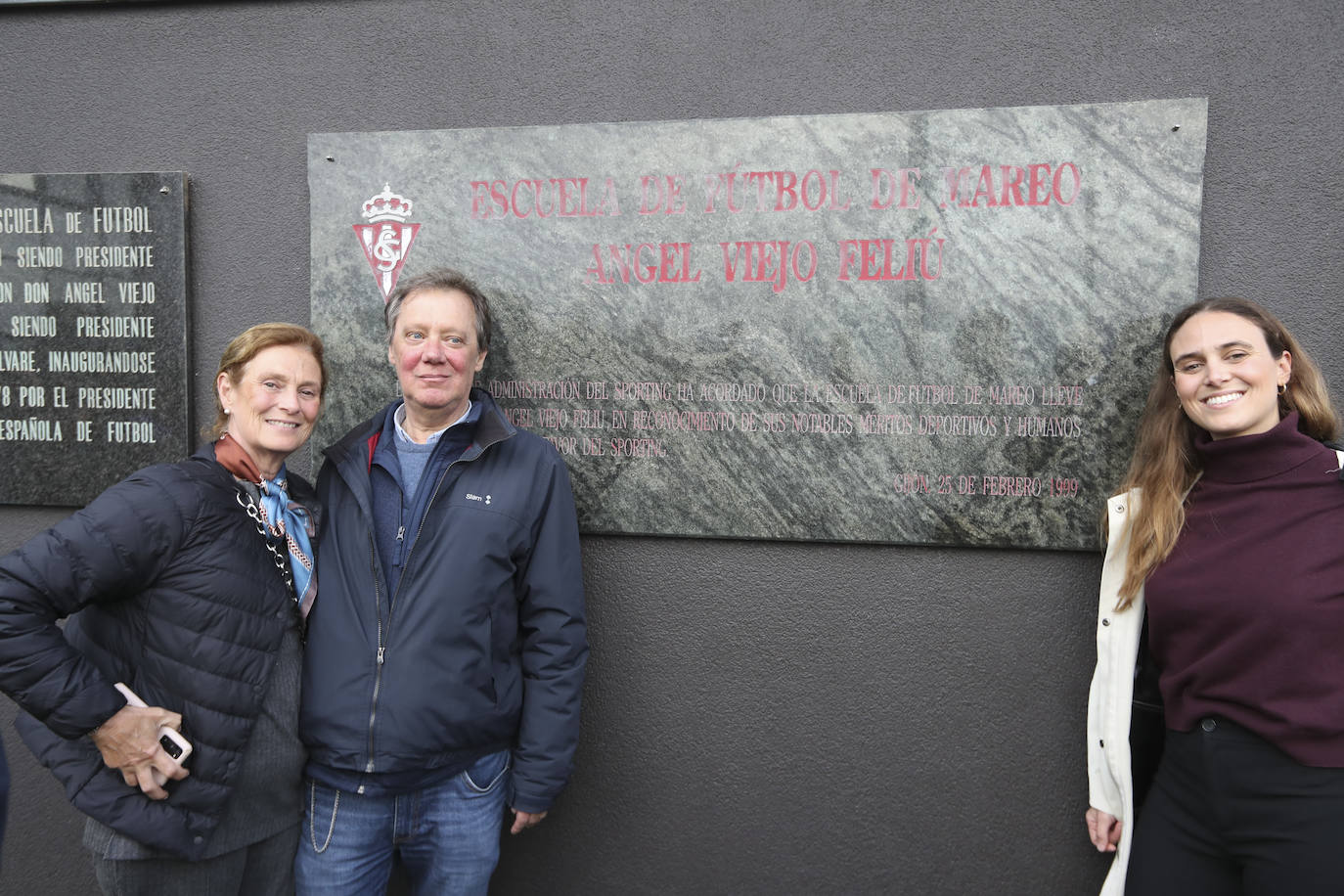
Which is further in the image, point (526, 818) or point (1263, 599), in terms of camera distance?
point (526, 818)

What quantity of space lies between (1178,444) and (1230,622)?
1.31ft

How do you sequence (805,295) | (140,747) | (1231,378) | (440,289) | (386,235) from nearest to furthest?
(140,747) < (1231,378) < (440,289) < (805,295) < (386,235)

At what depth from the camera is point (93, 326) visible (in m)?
2.28

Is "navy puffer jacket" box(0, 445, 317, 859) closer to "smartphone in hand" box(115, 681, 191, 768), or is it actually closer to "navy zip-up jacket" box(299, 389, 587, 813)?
"smartphone in hand" box(115, 681, 191, 768)

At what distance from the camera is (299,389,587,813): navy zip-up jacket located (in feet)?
5.25

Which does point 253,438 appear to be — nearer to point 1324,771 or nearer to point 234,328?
point 234,328

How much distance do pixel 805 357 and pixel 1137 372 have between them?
→ 0.79 meters

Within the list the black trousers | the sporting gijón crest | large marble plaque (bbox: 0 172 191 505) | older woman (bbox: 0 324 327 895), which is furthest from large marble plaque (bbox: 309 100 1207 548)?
older woman (bbox: 0 324 327 895)

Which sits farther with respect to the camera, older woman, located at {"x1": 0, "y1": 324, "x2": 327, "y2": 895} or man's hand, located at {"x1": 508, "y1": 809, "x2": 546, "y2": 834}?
man's hand, located at {"x1": 508, "y1": 809, "x2": 546, "y2": 834}

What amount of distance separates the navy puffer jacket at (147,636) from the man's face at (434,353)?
1.37ft

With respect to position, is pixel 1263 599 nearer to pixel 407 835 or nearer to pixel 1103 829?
pixel 1103 829

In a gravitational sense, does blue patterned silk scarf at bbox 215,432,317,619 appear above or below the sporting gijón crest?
below

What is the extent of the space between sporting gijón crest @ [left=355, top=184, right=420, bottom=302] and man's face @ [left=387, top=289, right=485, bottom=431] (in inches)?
16.8

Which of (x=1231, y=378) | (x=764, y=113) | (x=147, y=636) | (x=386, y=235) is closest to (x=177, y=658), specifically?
(x=147, y=636)
